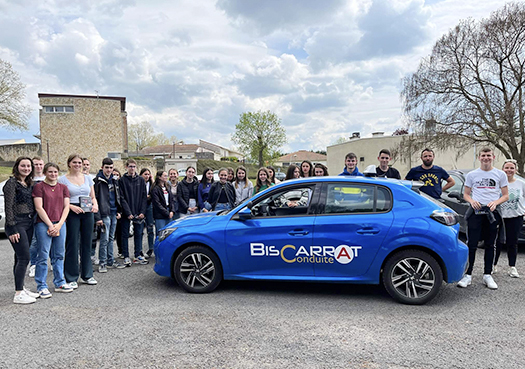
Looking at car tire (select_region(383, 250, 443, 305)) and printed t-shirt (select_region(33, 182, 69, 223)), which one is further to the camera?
printed t-shirt (select_region(33, 182, 69, 223))

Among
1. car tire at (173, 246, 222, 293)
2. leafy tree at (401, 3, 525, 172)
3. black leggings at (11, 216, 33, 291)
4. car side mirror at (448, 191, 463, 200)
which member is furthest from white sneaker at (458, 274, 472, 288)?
leafy tree at (401, 3, 525, 172)

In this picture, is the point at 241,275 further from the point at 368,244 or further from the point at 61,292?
the point at 61,292

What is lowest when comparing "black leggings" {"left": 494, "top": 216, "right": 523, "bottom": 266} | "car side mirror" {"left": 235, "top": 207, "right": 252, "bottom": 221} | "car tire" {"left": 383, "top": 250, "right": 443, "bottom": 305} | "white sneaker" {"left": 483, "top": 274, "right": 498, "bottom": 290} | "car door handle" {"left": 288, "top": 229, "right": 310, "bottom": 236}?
"white sneaker" {"left": 483, "top": 274, "right": 498, "bottom": 290}

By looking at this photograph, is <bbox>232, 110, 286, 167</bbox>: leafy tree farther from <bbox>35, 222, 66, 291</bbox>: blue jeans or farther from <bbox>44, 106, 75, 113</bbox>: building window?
<bbox>35, 222, 66, 291</bbox>: blue jeans

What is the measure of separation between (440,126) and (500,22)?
653 cm

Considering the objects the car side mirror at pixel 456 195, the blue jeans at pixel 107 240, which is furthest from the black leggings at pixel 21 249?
the car side mirror at pixel 456 195

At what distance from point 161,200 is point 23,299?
2739 millimetres

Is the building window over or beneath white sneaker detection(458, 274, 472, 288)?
over

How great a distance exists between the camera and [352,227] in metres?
4.58

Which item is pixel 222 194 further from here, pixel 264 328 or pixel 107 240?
pixel 264 328

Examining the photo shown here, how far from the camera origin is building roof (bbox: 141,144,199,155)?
7325cm

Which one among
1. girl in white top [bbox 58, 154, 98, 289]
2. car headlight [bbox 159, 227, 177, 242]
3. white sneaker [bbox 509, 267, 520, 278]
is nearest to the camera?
car headlight [bbox 159, 227, 177, 242]

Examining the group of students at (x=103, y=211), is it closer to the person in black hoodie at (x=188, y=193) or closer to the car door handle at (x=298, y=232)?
the person in black hoodie at (x=188, y=193)

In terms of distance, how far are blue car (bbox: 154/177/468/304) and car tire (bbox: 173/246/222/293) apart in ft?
0.04
